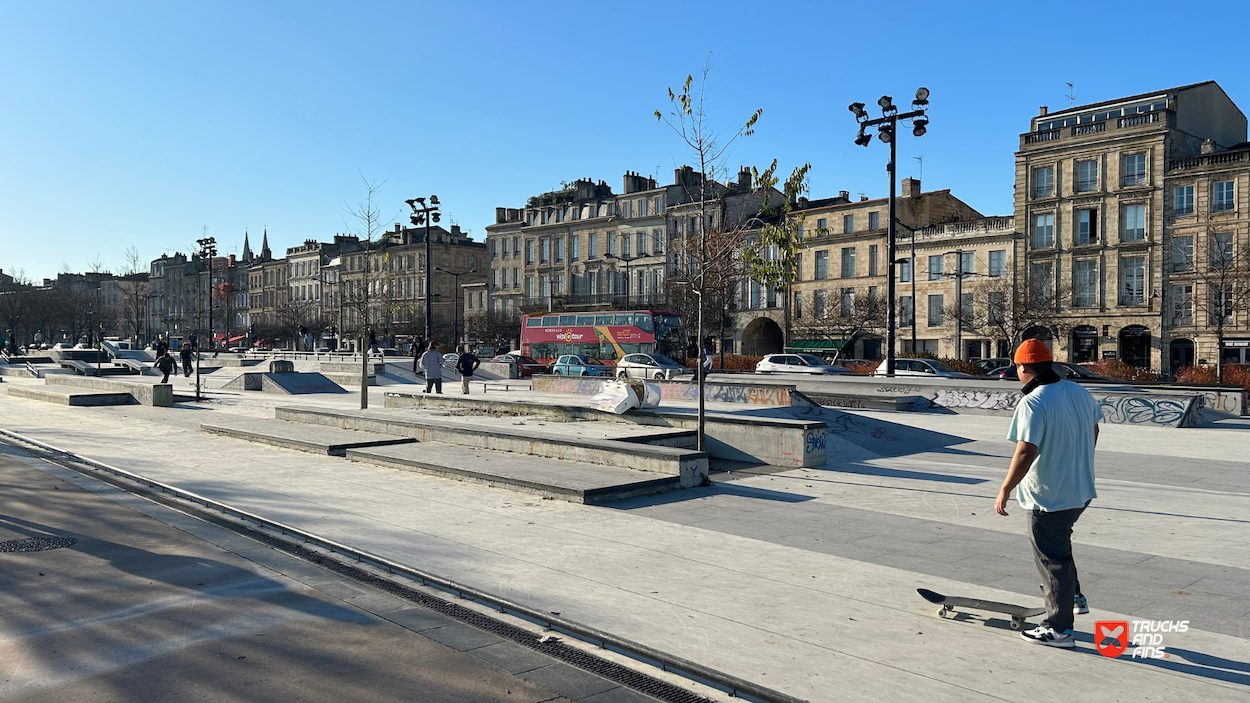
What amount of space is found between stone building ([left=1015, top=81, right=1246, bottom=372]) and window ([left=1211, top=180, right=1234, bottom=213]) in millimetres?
74

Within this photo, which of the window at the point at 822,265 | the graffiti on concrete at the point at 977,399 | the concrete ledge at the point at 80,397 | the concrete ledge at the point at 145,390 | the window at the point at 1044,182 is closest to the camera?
the graffiti on concrete at the point at 977,399

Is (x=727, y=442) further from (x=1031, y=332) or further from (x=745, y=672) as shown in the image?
(x=1031, y=332)

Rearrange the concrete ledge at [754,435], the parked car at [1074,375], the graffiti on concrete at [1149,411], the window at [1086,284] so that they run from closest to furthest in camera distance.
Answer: the concrete ledge at [754,435], the graffiti on concrete at [1149,411], the parked car at [1074,375], the window at [1086,284]

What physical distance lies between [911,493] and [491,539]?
518 cm

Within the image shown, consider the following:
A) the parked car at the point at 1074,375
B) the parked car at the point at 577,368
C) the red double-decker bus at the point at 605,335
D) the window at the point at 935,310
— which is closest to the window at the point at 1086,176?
the window at the point at 935,310

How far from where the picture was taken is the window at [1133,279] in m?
49.6

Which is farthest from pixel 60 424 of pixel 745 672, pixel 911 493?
pixel 745 672

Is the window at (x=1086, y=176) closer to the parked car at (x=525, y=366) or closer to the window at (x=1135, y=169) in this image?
the window at (x=1135, y=169)

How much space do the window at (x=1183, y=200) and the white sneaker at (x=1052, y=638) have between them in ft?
171

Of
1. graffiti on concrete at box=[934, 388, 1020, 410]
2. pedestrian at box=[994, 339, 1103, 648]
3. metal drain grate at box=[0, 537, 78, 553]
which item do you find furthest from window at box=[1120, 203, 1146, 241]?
metal drain grate at box=[0, 537, 78, 553]

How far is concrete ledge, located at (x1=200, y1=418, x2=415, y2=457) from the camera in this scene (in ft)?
45.1

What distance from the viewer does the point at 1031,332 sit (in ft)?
148

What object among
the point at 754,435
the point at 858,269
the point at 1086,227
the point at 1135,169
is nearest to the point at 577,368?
the point at 754,435

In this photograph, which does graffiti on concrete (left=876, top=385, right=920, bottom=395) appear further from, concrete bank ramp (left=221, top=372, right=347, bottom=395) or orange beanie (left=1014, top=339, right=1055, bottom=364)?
concrete bank ramp (left=221, top=372, right=347, bottom=395)
